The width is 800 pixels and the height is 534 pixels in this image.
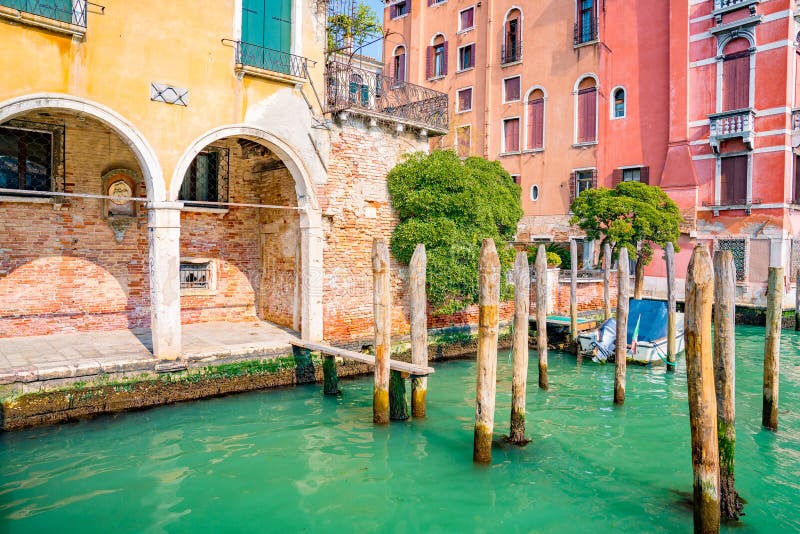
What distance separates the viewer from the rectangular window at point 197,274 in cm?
1085

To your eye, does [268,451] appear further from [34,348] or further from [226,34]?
[226,34]

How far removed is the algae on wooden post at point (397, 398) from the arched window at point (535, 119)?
1590 centimetres

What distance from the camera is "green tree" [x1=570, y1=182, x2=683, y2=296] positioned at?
1479 centimetres

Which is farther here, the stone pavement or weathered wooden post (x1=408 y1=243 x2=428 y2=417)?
weathered wooden post (x1=408 y1=243 x2=428 y2=417)

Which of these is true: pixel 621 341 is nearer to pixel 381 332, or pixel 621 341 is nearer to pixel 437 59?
pixel 381 332

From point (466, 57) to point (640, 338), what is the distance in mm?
16587

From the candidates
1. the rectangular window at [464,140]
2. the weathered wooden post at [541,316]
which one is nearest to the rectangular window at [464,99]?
the rectangular window at [464,140]

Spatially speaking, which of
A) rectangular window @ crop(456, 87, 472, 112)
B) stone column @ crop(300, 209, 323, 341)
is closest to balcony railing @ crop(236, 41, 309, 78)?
stone column @ crop(300, 209, 323, 341)

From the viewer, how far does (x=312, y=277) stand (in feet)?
32.7

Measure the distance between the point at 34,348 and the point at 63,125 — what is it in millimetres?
3625

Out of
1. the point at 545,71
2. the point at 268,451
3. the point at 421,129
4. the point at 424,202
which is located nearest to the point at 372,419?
the point at 268,451

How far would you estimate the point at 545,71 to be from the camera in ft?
70.1

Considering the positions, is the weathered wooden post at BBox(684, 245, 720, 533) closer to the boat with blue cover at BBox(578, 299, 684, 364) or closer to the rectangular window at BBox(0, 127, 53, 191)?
the boat with blue cover at BBox(578, 299, 684, 364)

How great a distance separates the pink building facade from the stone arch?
14.7m
